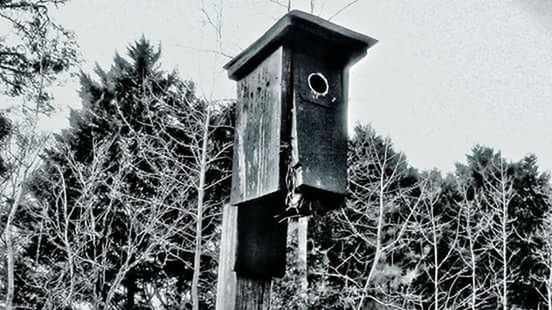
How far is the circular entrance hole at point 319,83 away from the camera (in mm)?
2276

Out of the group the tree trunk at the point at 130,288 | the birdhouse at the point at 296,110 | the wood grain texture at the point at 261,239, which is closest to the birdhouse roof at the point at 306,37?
the birdhouse at the point at 296,110

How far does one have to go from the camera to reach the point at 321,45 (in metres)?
2.29

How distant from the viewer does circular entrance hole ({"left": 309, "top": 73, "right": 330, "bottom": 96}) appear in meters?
2.28

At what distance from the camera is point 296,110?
2131 mm

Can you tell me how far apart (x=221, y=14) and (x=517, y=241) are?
1232cm

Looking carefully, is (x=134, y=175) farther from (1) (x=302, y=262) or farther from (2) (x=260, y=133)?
(2) (x=260, y=133)

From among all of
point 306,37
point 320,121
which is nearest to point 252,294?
point 320,121

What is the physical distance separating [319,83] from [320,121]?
0.22m

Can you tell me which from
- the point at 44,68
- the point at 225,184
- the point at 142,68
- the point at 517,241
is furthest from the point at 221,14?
the point at 517,241

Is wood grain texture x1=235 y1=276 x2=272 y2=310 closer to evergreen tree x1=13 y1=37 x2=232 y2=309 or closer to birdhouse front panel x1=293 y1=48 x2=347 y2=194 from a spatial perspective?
birdhouse front panel x1=293 y1=48 x2=347 y2=194

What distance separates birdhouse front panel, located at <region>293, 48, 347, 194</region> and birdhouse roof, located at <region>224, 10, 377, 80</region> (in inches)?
2.6

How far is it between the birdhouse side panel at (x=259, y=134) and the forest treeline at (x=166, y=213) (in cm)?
599

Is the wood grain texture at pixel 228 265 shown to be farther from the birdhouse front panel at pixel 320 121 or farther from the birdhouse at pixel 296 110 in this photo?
the birdhouse front panel at pixel 320 121

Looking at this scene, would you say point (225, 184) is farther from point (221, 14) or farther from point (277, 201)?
point (277, 201)
